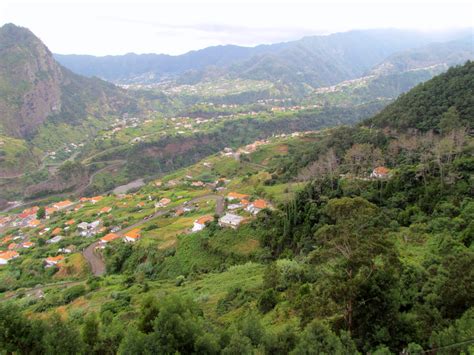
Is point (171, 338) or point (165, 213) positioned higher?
point (171, 338)

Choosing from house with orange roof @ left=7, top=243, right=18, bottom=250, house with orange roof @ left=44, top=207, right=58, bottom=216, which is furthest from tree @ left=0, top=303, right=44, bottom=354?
house with orange roof @ left=44, top=207, right=58, bottom=216

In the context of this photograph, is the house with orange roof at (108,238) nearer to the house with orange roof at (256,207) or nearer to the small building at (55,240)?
the small building at (55,240)

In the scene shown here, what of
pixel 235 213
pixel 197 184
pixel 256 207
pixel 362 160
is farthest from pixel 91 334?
pixel 197 184

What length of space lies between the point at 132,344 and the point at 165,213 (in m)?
48.9

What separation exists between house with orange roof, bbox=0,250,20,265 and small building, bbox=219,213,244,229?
115ft

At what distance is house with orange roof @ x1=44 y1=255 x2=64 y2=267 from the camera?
157 ft

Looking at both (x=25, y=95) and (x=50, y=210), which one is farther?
(x=25, y=95)

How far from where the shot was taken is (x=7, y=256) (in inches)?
2149

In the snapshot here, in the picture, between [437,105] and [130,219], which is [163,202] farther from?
[437,105]

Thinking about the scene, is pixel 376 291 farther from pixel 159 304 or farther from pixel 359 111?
pixel 359 111

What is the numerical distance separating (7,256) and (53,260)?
11.7m

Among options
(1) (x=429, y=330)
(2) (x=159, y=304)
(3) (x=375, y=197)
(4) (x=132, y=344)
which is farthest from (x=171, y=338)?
(3) (x=375, y=197)

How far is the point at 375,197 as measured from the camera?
3219 centimetres

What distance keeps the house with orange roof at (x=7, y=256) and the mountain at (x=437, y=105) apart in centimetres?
6416
